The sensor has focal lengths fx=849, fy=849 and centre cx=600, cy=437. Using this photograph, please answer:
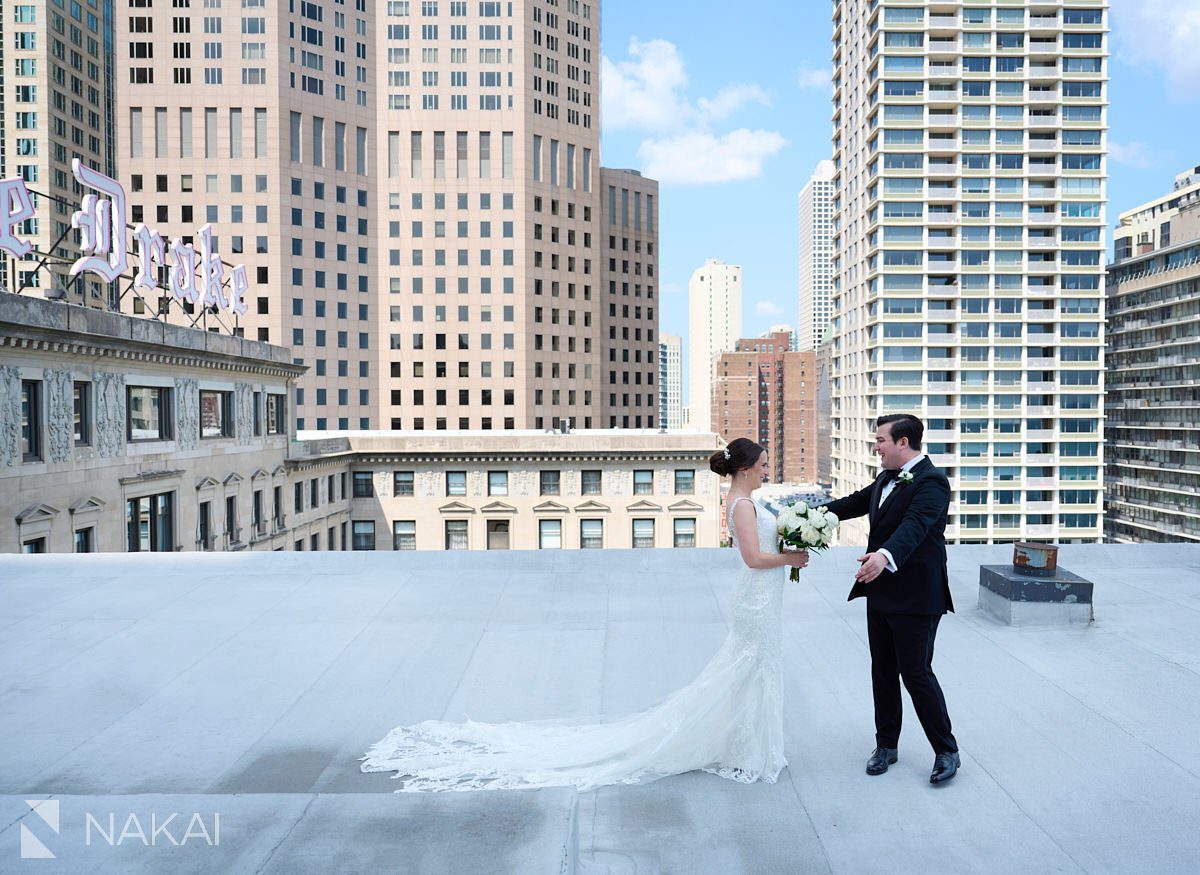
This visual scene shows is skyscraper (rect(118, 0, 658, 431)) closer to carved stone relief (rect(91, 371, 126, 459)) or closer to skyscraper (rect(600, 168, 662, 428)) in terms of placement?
skyscraper (rect(600, 168, 662, 428))

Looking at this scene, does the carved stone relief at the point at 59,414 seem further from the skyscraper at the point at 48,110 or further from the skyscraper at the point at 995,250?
the skyscraper at the point at 48,110

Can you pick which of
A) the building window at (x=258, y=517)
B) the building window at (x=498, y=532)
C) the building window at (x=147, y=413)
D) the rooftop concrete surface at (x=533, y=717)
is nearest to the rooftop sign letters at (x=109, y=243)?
the building window at (x=147, y=413)

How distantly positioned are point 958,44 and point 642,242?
5398 cm

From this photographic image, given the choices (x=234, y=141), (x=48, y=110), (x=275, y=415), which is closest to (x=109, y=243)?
(x=275, y=415)

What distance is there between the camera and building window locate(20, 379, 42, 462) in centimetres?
2809

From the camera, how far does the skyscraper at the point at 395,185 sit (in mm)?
91125

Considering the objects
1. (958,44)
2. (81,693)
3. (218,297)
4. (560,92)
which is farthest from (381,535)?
(958,44)

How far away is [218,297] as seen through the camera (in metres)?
39.8

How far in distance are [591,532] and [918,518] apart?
5767 centimetres

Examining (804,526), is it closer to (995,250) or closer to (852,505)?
(852,505)

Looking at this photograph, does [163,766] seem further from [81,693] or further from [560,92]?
[560,92]

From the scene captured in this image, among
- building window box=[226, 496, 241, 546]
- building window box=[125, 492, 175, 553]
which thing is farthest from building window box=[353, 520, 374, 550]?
building window box=[125, 492, 175, 553]

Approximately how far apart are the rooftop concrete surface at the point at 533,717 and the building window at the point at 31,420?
18.4 metres

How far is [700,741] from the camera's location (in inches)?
230
